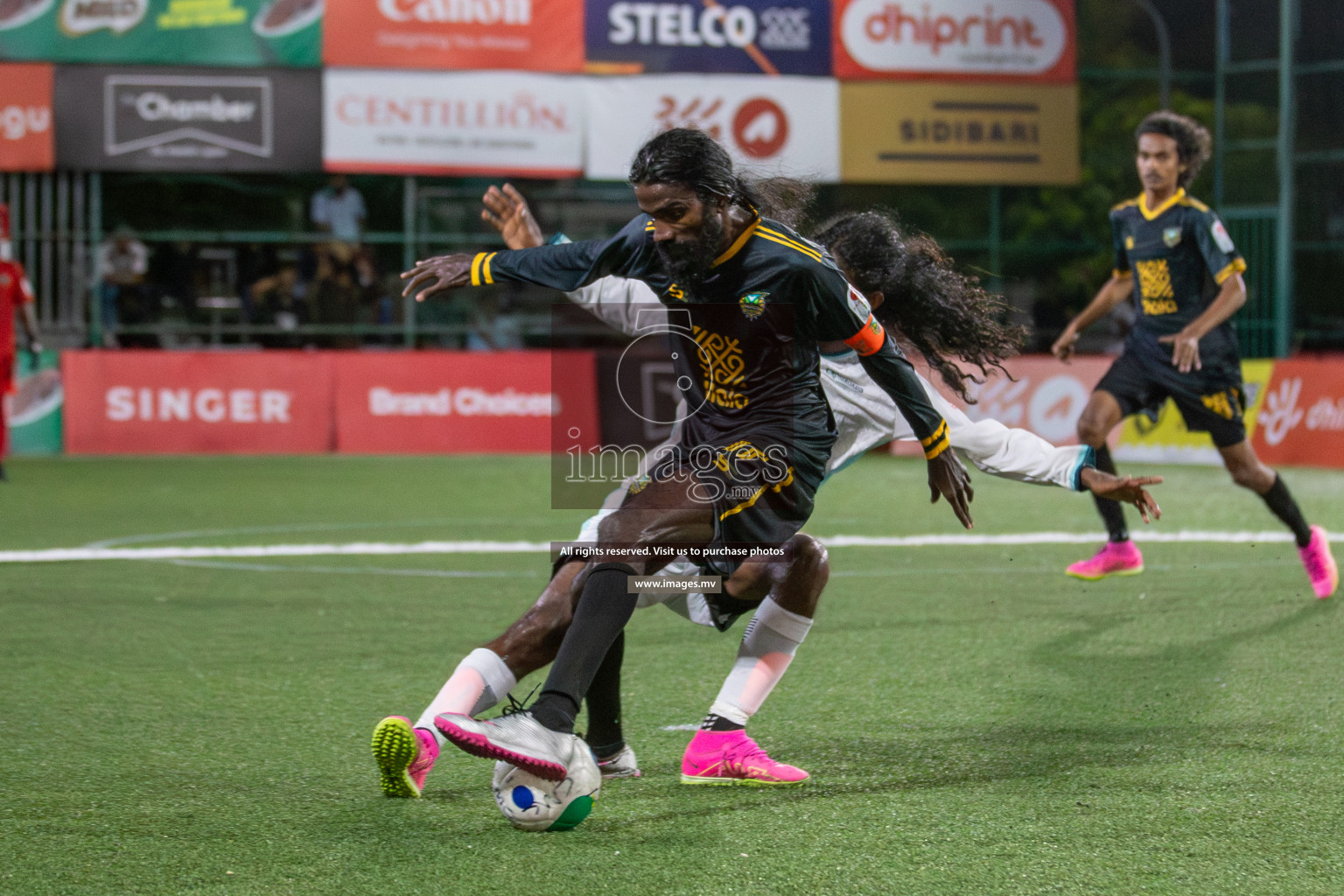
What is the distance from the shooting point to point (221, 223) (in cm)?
2006

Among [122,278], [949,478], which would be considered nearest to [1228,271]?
[949,478]

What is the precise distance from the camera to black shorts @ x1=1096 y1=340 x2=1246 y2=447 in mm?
7781

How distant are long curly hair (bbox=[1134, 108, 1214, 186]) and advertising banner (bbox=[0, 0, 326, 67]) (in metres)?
13.2

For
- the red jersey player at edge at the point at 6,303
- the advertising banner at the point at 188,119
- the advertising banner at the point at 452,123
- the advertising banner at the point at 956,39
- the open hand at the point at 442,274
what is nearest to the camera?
the open hand at the point at 442,274

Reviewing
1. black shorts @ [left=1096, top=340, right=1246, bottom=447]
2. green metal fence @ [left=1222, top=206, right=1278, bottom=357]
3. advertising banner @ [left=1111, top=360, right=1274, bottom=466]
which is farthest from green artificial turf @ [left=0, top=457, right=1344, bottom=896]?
green metal fence @ [left=1222, top=206, right=1278, bottom=357]

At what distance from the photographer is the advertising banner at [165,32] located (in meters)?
18.2

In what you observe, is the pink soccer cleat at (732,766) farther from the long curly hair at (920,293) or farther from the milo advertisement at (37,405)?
the milo advertisement at (37,405)

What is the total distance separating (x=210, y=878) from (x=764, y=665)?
65.4 inches

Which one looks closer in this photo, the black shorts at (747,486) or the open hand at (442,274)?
the black shorts at (747,486)

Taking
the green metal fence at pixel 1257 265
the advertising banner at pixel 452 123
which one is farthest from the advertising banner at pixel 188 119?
the green metal fence at pixel 1257 265

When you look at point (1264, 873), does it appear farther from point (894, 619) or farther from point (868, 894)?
point (894, 619)

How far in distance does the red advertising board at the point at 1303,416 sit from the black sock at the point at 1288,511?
303 inches

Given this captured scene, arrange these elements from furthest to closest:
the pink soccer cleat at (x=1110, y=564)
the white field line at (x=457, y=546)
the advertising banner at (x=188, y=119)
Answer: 1. the advertising banner at (x=188, y=119)
2. the white field line at (x=457, y=546)
3. the pink soccer cleat at (x=1110, y=564)

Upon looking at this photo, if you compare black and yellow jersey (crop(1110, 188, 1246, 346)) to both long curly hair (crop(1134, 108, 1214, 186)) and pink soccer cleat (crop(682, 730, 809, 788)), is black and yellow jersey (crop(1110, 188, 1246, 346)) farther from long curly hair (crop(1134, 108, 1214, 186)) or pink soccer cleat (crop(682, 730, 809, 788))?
pink soccer cleat (crop(682, 730, 809, 788))
